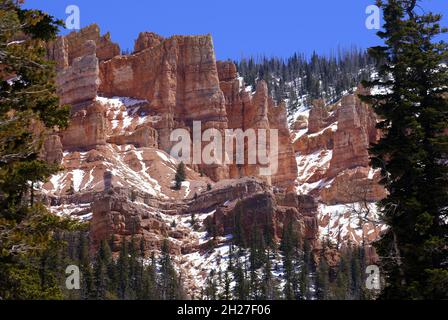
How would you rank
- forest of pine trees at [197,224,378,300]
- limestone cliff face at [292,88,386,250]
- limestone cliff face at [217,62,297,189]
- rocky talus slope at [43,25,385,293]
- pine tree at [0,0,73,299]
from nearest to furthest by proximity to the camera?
1. pine tree at [0,0,73,299]
2. forest of pine trees at [197,224,378,300]
3. rocky talus slope at [43,25,385,293]
4. limestone cliff face at [292,88,386,250]
5. limestone cliff face at [217,62,297,189]

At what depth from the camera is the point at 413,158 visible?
A: 2638 cm

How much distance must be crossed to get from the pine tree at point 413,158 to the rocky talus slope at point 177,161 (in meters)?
70.1

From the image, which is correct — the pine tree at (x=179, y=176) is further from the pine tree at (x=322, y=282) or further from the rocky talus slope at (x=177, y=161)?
the pine tree at (x=322, y=282)

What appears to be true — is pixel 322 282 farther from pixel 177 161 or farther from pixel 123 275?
pixel 177 161

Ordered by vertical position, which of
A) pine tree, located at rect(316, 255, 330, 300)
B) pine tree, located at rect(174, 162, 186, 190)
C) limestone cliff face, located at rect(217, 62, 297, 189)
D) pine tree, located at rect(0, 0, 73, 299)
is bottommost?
pine tree, located at rect(0, 0, 73, 299)

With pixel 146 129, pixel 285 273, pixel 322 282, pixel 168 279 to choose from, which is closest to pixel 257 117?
pixel 146 129

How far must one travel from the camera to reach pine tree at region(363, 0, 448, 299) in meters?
25.6

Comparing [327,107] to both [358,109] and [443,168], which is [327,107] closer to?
[358,109]

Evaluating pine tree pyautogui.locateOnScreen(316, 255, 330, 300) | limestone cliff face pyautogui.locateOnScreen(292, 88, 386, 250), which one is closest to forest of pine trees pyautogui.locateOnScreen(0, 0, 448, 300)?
pine tree pyautogui.locateOnScreen(316, 255, 330, 300)

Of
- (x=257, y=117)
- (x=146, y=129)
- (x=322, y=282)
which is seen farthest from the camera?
(x=257, y=117)

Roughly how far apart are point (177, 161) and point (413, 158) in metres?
122

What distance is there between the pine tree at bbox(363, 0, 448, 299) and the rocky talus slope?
70091mm

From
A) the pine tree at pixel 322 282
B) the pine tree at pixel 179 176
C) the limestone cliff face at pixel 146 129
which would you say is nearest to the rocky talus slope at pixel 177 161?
the limestone cliff face at pixel 146 129

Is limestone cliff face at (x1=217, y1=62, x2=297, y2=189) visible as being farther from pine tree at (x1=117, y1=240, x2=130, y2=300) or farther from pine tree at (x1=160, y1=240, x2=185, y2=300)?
pine tree at (x1=117, y1=240, x2=130, y2=300)
